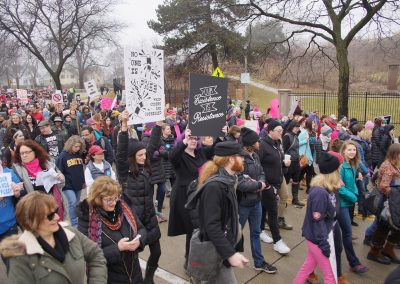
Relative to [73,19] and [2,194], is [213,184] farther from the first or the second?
[73,19]

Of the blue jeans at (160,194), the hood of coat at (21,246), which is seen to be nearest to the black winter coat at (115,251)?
the hood of coat at (21,246)

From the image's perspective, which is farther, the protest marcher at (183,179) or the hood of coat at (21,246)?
the protest marcher at (183,179)

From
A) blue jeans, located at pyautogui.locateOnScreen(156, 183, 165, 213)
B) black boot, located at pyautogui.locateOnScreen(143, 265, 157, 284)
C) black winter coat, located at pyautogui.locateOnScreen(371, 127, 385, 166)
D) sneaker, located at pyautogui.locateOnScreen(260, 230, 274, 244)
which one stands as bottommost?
sneaker, located at pyautogui.locateOnScreen(260, 230, 274, 244)

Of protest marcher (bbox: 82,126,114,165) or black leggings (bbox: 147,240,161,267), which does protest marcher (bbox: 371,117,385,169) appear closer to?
protest marcher (bbox: 82,126,114,165)

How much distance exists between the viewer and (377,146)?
8531mm

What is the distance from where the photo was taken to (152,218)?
3.75 metres

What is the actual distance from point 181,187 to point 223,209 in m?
1.45

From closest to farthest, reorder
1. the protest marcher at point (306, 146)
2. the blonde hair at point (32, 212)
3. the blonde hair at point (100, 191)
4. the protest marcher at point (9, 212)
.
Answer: the blonde hair at point (32, 212) < the blonde hair at point (100, 191) < the protest marcher at point (9, 212) < the protest marcher at point (306, 146)

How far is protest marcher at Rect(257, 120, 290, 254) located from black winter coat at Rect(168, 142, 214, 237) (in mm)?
1116

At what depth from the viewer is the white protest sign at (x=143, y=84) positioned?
4246 millimetres

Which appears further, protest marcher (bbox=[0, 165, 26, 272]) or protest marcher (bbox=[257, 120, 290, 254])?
protest marcher (bbox=[257, 120, 290, 254])

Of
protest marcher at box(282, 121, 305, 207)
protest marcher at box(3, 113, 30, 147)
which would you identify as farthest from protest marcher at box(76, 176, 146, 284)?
protest marcher at box(3, 113, 30, 147)

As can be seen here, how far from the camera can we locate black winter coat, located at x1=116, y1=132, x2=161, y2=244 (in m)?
3.68

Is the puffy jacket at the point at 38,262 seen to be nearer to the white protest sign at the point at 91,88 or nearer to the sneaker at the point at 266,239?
the sneaker at the point at 266,239
